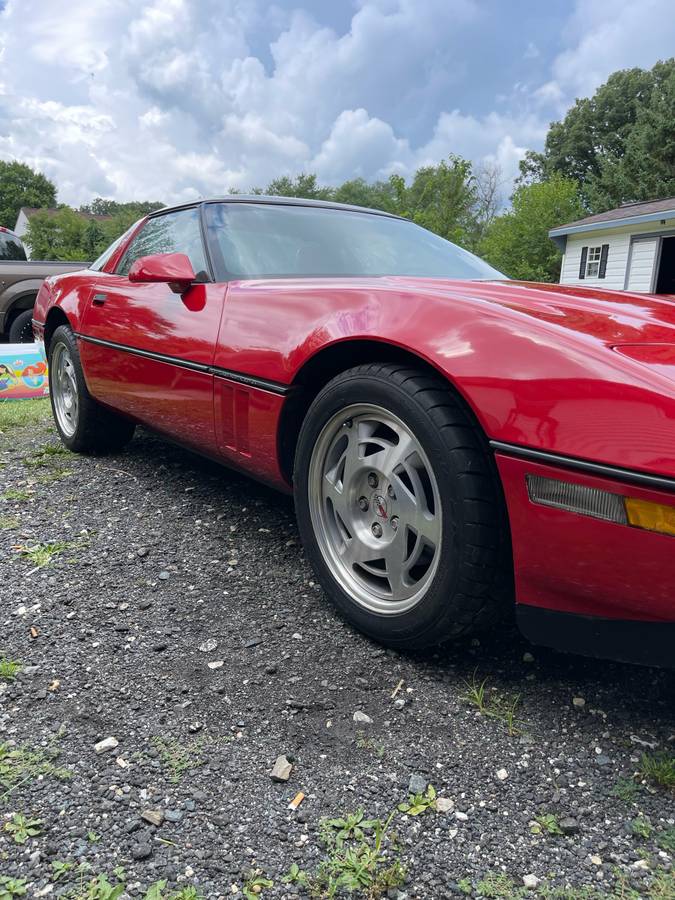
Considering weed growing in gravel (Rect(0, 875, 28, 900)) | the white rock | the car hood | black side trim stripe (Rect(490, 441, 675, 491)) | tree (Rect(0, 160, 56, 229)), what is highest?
tree (Rect(0, 160, 56, 229))

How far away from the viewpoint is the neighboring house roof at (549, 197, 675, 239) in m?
16.2

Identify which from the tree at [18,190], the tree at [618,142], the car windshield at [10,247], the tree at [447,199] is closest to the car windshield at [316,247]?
the car windshield at [10,247]

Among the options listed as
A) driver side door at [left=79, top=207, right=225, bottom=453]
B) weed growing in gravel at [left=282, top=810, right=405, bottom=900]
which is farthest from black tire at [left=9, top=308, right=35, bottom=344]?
weed growing in gravel at [left=282, top=810, right=405, bottom=900]

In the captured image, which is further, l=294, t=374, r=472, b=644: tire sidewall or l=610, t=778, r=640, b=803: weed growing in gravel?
l=294, t=374, r=472, b=644: tire sidewall

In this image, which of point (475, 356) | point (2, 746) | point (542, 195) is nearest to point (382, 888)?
point (2, 746)

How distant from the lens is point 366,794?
1.37 meters

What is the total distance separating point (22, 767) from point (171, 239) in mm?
2430

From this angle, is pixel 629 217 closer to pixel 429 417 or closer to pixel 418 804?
pixel 429 417

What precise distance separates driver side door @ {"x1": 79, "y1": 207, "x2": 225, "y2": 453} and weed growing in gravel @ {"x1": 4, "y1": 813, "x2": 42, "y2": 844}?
1.39m

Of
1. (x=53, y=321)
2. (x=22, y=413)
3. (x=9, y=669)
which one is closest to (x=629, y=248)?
(x=22, y=413)

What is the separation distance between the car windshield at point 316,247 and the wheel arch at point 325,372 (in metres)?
0.65

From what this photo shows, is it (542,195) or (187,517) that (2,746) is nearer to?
(187,517)

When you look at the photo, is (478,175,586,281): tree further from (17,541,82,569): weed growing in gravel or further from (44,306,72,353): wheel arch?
(17,541,82,569): weed growing in gravel

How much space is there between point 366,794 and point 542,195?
105 ft
